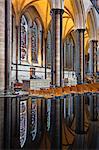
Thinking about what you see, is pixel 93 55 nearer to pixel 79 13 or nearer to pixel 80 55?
pixel 80 55

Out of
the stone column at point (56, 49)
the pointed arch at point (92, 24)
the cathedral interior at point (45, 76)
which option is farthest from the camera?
the pointed arch at point (92, 24)

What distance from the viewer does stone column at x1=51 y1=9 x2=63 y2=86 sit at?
63.5ft

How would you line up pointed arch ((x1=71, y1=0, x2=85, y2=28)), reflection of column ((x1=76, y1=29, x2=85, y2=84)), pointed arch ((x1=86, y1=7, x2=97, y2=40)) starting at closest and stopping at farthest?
pointed arch ((x1=71, y1=0, x2=85, y2=28)) < reflection of column ((x1=76, y1=29, x2=85, y2=84)) < pointed arch ((x1=86, y1=7, x2=97, y2=40))

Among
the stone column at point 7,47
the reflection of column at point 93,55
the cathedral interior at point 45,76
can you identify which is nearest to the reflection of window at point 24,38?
the cathedral interior at point 45,76

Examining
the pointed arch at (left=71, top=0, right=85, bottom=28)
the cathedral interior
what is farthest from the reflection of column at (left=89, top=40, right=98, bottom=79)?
the pointed arch at (left=71, top=0, right=85, bottom=28)

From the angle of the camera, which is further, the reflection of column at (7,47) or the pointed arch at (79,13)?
the pointed arch at (79,13)

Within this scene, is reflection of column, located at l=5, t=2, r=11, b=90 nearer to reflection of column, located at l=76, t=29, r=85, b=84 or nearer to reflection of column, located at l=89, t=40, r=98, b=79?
reflection of column, located at l=76, t=29, r=85, b=84

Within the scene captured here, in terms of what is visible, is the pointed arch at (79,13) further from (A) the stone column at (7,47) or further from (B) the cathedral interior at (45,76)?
(A) the stone column at (7,47)

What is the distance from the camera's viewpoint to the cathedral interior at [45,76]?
2991mm

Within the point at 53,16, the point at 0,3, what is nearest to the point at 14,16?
the point at 53,16

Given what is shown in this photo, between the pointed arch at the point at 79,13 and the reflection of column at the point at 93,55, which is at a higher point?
the pointed arch at the point at 79,13

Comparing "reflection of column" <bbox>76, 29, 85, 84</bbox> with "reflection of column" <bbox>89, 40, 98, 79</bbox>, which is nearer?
"reflection of column" <bbox>76, 29, 85, 84</bbox>

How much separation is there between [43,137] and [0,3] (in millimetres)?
10650

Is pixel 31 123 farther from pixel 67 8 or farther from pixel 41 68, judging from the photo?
pixel 41 68
